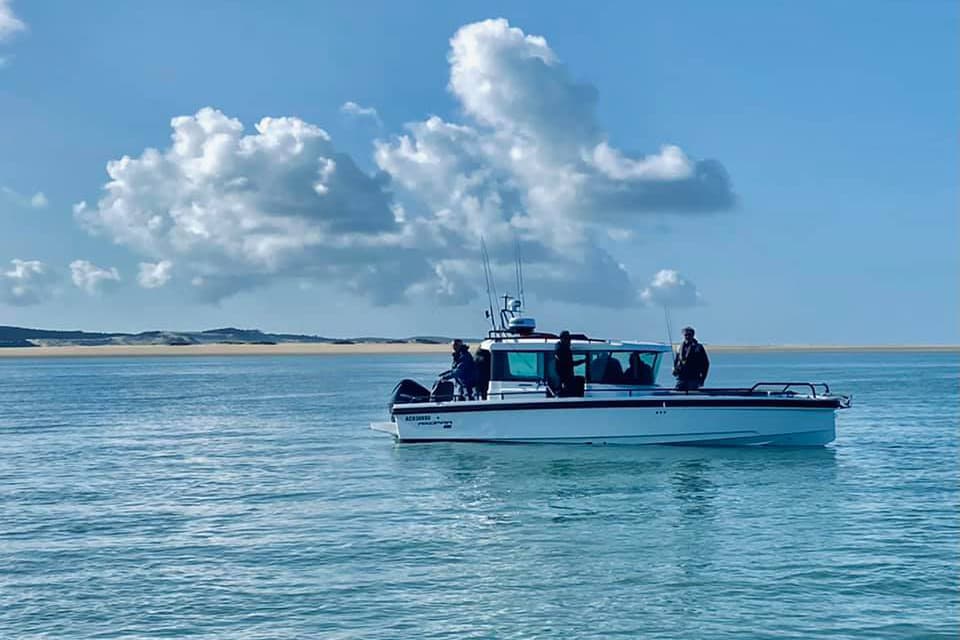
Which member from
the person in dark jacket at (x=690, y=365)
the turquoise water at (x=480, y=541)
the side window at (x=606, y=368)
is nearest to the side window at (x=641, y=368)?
the side window at (x=606, y=368)

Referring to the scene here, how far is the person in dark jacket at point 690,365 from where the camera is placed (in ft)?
77.4

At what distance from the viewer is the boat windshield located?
24.4m

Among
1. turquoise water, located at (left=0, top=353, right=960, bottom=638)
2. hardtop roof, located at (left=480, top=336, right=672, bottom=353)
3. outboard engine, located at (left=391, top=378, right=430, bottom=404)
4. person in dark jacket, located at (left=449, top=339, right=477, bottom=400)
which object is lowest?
A: turquoise water, located at (left=0, top=353, right=960, bottom=638)

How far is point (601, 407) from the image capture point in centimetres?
2319

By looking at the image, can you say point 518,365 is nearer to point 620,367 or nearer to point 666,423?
point 620,367

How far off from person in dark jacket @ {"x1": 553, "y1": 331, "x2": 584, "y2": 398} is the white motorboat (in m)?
0.24

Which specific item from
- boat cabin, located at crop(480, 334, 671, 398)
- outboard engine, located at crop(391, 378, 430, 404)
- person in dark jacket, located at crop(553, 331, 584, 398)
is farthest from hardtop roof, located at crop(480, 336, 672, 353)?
outboard engine, located at crop(391, 378, 430, 404)

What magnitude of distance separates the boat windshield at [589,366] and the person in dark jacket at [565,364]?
2.54 feet

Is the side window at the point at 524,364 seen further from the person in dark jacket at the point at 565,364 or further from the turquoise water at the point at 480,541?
the turquoise water at the point at 480,541

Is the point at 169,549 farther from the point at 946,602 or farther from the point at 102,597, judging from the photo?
the point at 946,602

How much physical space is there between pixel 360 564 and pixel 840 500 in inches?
354

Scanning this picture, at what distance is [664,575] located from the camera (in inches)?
477

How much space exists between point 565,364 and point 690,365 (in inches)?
118

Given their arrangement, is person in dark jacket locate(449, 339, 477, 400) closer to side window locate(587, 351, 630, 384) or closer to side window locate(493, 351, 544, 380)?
side window locate(493, 351, 544, 380)
